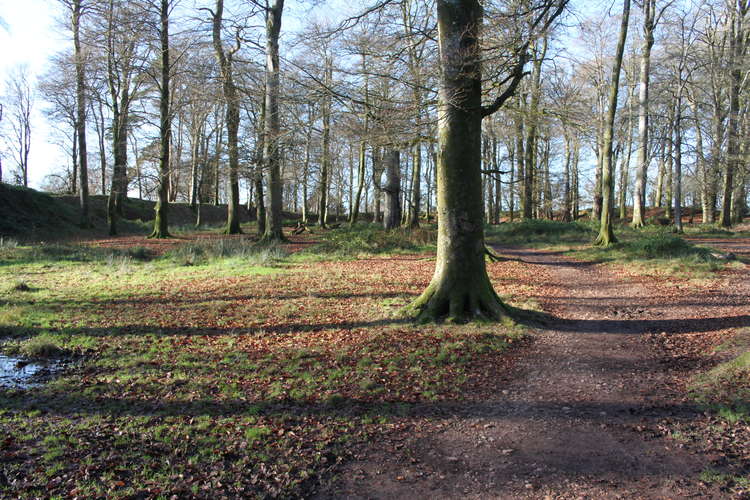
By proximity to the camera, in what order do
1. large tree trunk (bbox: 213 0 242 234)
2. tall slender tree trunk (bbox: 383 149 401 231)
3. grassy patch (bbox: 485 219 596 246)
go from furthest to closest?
grassy patch (bbox: 485 219 596 246) → tall slender tree trunk (bbox: 383 149 401 231) → large tree trunk (bbox: 213 0 242 234)

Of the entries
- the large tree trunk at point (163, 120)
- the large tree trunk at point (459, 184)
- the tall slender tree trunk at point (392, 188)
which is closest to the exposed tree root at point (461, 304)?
the large tree trunk at point (459, 184)

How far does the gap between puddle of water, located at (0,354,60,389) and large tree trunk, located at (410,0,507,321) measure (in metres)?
4.98

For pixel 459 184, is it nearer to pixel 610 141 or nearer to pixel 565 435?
pixel 565 435

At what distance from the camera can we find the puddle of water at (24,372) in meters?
4.77

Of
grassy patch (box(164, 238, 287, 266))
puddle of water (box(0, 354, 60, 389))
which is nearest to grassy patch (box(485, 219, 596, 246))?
grassy patch (box(164, 238, 287, 266))

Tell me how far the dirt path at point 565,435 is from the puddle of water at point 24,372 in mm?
A: 3981

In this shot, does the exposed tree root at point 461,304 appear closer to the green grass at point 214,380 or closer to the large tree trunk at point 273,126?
the green grass at point 214,380

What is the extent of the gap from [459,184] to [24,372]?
20.6 feet

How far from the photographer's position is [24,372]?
5086 mm

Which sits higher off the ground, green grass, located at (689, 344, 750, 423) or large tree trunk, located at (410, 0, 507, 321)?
large tree trunk, located at (410, 0, 507, 321)

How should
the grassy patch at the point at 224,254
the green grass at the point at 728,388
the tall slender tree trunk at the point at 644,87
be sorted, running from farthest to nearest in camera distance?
the tall slender tree trunk at the point at 644,87 < the grassy patch at the point at 224,254 < the green grass at the point at 728,388

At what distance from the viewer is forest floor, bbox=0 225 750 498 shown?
3.09 metres

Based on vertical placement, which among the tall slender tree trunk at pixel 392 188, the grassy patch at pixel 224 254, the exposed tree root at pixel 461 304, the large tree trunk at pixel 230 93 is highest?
the large tree trunk at pixel 230 93

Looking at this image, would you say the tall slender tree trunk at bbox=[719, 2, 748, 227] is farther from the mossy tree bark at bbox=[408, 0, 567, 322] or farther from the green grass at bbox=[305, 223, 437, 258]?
the mossy tree bark at bbox=[408, 0, 567, 322]
